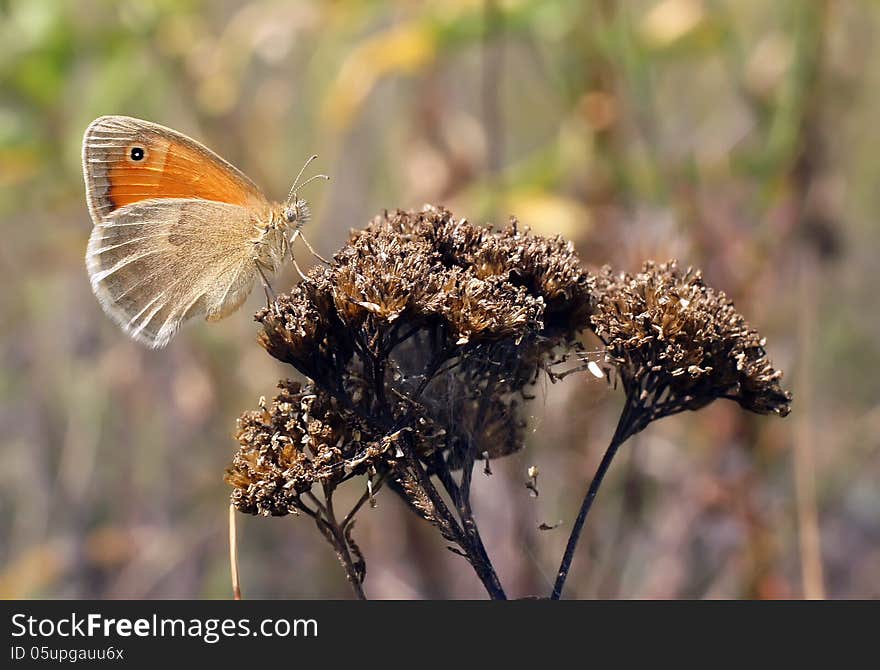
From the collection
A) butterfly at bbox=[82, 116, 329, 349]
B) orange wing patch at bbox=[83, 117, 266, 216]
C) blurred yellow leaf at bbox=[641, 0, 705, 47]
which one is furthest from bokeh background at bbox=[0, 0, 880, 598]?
orange wing patch at bbox=[83, 117, 266, 216]

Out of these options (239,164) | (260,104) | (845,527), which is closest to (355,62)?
(239,164)

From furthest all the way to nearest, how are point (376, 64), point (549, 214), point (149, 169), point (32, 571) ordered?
point (32, 571)
point (376, 64)
point (549, 214)
point (149, 169)

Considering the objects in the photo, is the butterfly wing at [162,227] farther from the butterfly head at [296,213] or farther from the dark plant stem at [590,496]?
the dark plant stem at [590,496]

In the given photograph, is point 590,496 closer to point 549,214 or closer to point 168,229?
point 168,229

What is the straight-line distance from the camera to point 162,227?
371 centimetres

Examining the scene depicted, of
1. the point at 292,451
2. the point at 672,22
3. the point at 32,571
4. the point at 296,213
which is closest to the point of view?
the point at 292,451

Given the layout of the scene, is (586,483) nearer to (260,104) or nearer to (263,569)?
(263,569)

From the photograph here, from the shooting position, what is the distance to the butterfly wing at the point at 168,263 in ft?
11.6

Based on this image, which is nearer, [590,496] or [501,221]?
[590,496]

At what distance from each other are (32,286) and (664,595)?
17.1 feet

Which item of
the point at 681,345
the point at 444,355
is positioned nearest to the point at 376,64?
the point at 444,355

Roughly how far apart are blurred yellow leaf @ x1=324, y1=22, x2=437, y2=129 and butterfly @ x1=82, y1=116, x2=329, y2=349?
1.65 meters

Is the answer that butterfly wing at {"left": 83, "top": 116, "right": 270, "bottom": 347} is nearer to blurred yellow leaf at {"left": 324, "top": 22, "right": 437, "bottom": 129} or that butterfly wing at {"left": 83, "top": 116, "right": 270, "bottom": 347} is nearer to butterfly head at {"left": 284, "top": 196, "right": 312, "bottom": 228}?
butterfly head at {"left": 284, "top": 196, "right": 312, "bottom": 228}

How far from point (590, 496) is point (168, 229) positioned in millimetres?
2193
